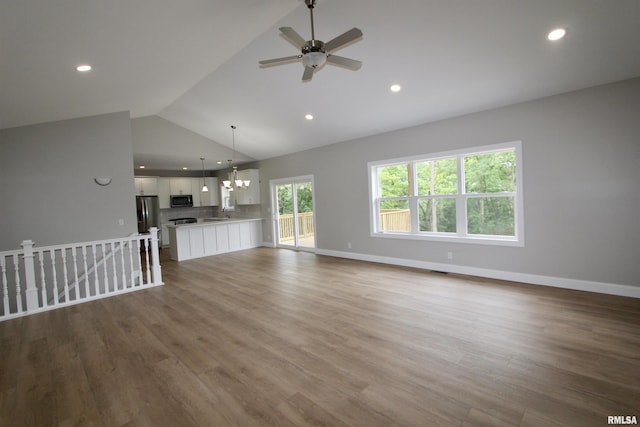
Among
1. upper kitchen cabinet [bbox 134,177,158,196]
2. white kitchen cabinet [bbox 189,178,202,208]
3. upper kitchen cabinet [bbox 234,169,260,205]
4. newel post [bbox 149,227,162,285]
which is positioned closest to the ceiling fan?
newel post [bbox 149,227,162,285]

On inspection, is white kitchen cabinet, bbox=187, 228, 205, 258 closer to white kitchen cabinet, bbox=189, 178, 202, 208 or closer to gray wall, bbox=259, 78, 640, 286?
white kitchen cabinet, bbox=189, 178, 202, 208

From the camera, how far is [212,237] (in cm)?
762

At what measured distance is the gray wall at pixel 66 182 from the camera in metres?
4.43

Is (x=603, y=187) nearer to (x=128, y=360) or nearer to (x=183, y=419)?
(x=183, y=419)

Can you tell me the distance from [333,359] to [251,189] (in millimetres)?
6939

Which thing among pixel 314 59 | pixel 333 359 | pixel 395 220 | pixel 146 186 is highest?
pixel 314 59

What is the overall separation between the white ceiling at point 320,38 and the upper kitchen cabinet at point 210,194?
5.17m

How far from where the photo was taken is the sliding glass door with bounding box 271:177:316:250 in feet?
25.2

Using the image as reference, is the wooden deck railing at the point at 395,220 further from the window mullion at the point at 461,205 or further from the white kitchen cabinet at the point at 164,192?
the white kitchen cabinet at the point at 164,192

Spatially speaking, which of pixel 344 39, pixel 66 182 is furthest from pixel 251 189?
pixel 344 39

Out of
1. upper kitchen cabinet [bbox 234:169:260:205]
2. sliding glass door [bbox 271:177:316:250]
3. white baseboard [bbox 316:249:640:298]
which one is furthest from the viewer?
upper kitchen cabinet [bbox 234:169:260:205]

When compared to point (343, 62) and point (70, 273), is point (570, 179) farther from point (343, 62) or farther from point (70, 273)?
point (70, 273)

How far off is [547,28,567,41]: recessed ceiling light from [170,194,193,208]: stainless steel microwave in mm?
9619

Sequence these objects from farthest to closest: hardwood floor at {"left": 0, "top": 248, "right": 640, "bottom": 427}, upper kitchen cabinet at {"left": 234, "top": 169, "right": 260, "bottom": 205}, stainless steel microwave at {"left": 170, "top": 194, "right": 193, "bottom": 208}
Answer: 1. stainless steel microwave at {"left": 170, "top": 194, "right": 193, "bottom": 208}
2. upper kitchen cabinet at {"left": 234, "top": 169, "right": 260, "bottom": 205}
3. hardwood floor at {"left": 0, "top": 248, "right": 640, "bottom": 427}
